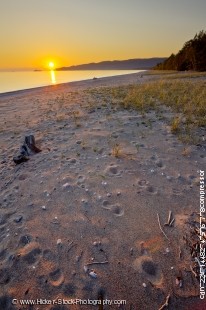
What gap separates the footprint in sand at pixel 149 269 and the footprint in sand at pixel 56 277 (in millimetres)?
999

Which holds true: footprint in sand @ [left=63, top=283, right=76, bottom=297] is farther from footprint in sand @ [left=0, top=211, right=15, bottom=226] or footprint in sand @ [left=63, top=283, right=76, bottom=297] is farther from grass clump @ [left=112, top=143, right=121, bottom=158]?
grass clump @ [left=112, top=143, right=121, bottom=158]

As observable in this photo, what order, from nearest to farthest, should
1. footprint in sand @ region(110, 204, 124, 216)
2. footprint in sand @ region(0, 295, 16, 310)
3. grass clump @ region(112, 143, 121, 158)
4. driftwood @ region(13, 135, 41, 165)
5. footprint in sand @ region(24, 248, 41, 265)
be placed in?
footprint in sand @ region(0, 295, 16, 310) → footprint in sand @ region(24, 248, 41, 265) → footprint in sand @ region(110, 204, 124, 216) → grass clump @ region(112, 143, 121, 158) → driftwood @ region(13, 135, 41, 165)

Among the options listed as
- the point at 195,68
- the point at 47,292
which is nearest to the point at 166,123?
the point at 47,292

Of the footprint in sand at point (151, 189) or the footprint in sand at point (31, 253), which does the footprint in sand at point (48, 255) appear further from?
the footprint in sand at point (151, 189)

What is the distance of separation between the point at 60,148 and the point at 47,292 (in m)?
4.18

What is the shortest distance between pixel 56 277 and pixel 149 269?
4.12 feet

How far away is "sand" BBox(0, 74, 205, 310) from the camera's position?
9.21 feet

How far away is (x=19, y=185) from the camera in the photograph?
194 inches

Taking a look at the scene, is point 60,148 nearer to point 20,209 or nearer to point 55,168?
point 55,168

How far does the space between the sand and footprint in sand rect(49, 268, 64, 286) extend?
0.04ft

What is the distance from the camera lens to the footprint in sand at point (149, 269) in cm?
286

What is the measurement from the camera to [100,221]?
378 cm

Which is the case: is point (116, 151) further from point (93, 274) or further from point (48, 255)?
point (93, 274)

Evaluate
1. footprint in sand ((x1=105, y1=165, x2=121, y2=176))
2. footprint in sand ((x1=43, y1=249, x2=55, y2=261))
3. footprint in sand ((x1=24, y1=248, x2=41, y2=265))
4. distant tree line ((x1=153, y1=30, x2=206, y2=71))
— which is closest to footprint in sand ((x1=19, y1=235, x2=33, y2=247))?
footprint in sand ((x1=24, y1=248, x2=41, y2=265))
